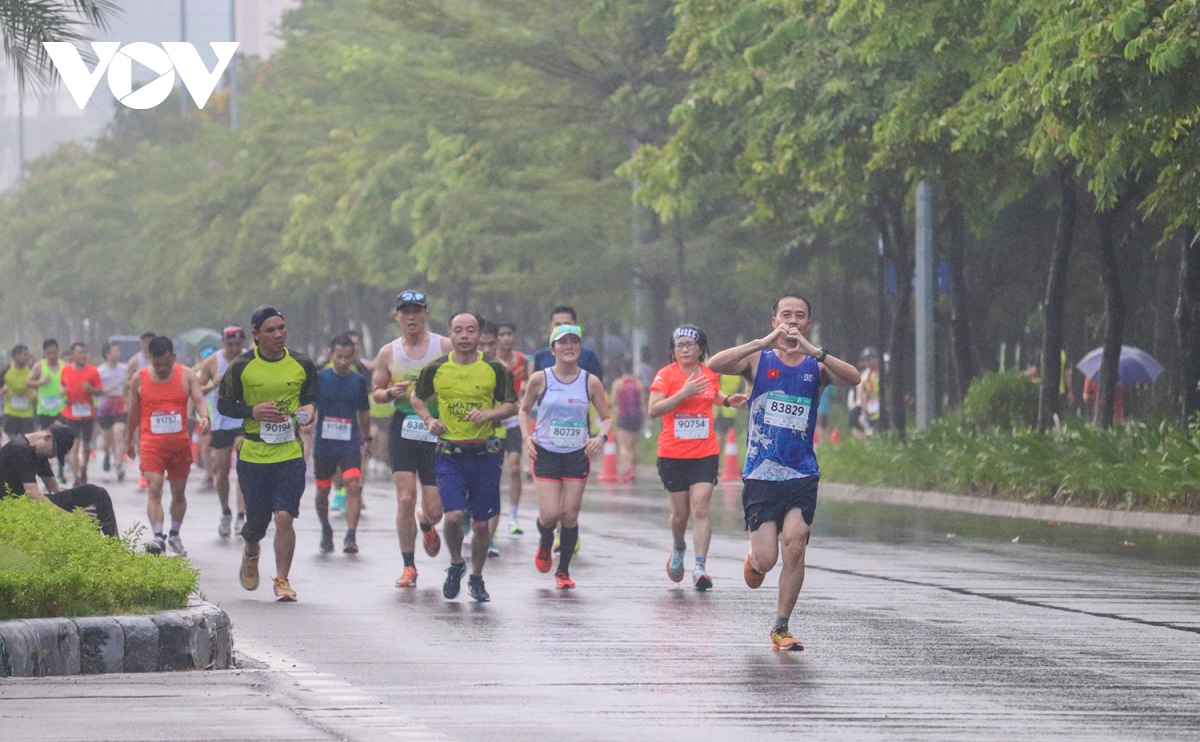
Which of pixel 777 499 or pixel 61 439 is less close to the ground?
pixel 61 439

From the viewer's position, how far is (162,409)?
16234 mm

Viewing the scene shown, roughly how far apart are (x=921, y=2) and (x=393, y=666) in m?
13.4

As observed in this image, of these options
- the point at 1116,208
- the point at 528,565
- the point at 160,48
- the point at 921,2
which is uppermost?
the point at 160,48

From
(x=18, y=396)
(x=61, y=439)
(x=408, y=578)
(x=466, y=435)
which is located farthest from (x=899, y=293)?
(x=61, y=439)

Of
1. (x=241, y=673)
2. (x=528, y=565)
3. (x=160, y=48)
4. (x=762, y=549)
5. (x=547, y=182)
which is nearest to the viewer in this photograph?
(x=241, y=673)

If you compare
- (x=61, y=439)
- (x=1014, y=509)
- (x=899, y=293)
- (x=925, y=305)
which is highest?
(x=899, y=293)

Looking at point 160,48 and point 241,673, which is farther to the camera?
point 160,48

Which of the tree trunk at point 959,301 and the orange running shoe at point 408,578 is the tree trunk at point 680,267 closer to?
the tree trunk at point 959,301

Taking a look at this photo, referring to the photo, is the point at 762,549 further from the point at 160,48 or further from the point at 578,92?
the point at 160,48

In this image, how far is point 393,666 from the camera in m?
9.51

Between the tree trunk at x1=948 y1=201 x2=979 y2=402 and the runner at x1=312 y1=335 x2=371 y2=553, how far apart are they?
1187 centimetres

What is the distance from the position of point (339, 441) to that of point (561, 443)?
155 inches

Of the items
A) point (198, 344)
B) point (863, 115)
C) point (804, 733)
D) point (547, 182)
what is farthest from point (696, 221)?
point (198, 344)

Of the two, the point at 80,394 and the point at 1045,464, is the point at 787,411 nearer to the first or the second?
the point at 1045,464
